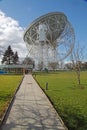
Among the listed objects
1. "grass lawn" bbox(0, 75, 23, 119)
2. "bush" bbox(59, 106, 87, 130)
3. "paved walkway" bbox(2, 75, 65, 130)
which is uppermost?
"grass lawn" bbox(0, 75, 23, 119)

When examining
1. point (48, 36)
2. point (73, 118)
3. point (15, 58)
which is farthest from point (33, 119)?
point (15, 58)

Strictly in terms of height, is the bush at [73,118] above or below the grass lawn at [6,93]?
below

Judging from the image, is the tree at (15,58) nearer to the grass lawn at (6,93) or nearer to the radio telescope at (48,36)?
the radio telescope at (48,36)

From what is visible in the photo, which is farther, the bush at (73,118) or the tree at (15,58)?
the tree at (15,58)

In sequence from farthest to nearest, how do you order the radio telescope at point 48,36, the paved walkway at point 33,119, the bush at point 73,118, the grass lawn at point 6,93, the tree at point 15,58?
1. the tree at point 15,58
2. the radio telescope at point 48,36
3. the grass lawn at point 6,93
4. the bush at point 73,118
5. the paved walkway at point 33,119

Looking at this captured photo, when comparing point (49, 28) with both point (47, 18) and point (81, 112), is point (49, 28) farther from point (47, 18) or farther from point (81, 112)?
point (81, 112)

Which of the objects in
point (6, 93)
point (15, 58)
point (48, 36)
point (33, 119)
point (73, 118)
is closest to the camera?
point (33, 119)

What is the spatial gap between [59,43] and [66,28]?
5394 mm

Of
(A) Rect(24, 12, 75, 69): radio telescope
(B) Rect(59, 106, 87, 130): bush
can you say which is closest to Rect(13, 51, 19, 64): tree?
(A) Rect(24, 12, 75, 69): radio telescope

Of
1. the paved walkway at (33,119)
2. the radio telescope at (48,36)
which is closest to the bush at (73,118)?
the paved walkway at (33,119)

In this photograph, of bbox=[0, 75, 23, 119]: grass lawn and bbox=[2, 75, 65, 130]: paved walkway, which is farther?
bbox=[0, 75, 23, 119]: grass lawn

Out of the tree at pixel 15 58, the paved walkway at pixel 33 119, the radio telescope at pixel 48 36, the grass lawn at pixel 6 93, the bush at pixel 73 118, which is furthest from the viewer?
the tree at pixel 15 58

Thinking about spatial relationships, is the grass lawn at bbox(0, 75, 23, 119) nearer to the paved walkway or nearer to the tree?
the paved walkway

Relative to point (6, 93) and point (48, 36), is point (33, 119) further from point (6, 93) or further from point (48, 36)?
point (48, 36)
